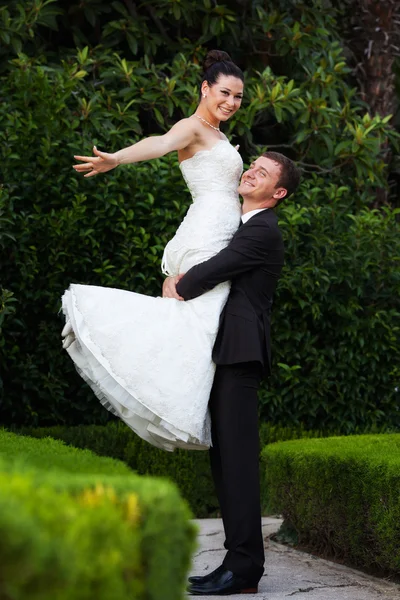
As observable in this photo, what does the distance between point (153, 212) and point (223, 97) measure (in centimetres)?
250

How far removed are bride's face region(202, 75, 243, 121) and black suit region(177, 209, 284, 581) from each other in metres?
0.52

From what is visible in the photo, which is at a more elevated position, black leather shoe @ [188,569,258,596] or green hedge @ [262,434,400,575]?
green hedge @ [262,434,400,575]

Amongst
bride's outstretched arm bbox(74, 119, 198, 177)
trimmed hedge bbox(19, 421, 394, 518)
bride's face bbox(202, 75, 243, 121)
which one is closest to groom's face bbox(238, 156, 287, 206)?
bride's face bbox(202, 75, 243, 121)

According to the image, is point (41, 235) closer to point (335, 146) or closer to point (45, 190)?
point (45, 190)

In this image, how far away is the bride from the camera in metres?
4.36

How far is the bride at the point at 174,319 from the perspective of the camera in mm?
4355

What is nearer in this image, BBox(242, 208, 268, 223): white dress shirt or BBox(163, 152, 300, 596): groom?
BBox(163, 152, 300, 596): groom

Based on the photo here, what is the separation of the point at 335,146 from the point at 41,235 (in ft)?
9.27

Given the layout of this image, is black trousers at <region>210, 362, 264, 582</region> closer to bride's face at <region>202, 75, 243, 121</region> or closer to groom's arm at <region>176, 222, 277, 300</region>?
groom's arm at <region>176, 222, 277, 300</region>

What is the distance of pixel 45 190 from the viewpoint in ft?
23.1

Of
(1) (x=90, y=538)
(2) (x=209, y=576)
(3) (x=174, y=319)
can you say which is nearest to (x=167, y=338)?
(3) (x=174, y=319)

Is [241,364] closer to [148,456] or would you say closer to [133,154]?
[133,154]

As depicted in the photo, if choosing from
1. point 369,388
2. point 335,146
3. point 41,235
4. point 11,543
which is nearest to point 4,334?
point 41,235

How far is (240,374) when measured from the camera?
4551 millimetres
